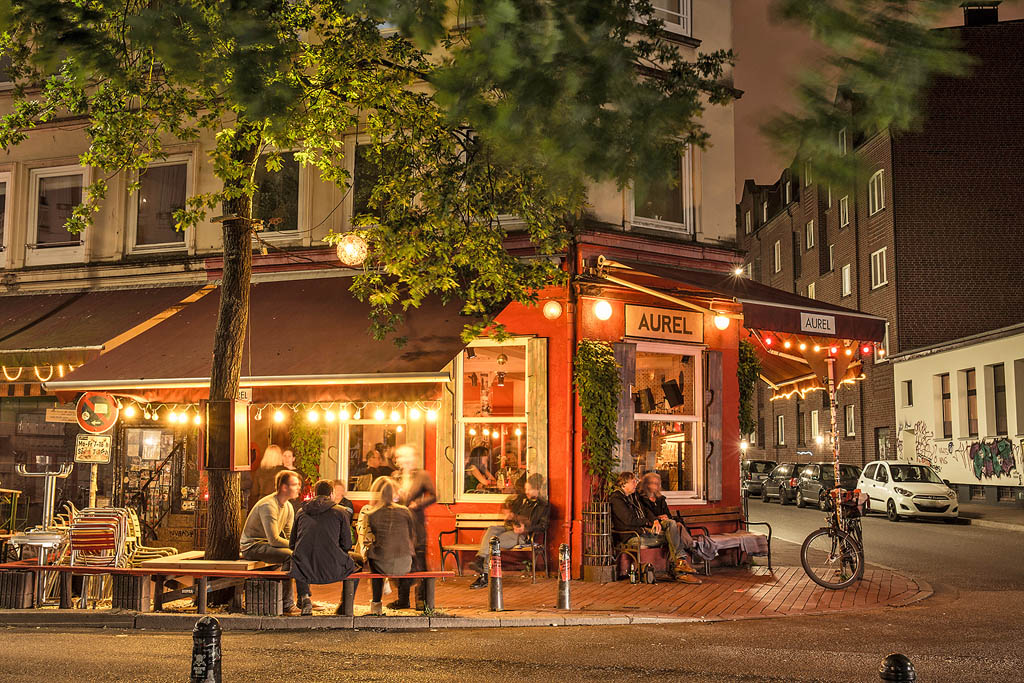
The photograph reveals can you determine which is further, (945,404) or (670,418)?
(945,404)

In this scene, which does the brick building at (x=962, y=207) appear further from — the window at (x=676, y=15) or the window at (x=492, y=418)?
the window at (x=492, y=418)

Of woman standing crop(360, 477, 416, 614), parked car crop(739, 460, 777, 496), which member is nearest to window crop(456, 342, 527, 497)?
woman standing crop(360, 477, 416, 614)

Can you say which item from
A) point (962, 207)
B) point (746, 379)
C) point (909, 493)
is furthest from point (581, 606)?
point (962, 207)

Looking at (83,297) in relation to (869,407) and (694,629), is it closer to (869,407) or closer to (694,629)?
(694,629)

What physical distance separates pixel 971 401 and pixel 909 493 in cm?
903

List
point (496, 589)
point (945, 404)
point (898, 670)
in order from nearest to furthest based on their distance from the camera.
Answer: point (898, 670)
point (496, 589)
point (945, 404)

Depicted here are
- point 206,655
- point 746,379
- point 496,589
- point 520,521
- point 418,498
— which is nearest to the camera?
point 206,655

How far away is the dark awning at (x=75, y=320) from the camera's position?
15055 millimetres

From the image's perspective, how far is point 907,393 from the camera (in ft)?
123

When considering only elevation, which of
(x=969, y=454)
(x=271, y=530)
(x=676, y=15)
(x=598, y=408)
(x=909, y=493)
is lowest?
(x=909, y=493)

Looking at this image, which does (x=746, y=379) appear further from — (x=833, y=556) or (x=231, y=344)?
(x=231, y=344)

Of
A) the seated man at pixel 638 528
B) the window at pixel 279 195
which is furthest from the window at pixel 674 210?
the window at pixel 279 195

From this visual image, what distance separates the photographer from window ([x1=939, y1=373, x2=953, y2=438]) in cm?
3488

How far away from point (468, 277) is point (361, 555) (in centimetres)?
430
